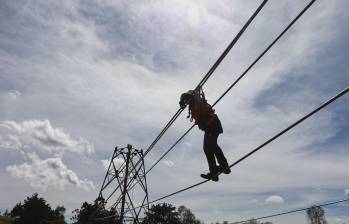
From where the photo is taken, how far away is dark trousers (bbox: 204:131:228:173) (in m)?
6.84

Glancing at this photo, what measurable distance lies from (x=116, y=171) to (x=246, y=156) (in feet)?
53.1

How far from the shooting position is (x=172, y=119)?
28.0ft

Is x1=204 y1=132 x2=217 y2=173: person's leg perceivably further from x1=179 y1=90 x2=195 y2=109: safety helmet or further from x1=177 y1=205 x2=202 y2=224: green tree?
x1=177 y1=205 x2=202 y2=224: green tree

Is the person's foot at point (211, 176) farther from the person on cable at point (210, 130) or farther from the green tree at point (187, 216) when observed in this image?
the green tree at point (187, 216)

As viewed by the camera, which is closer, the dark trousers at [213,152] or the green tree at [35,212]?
the dark trousers at [213,152]

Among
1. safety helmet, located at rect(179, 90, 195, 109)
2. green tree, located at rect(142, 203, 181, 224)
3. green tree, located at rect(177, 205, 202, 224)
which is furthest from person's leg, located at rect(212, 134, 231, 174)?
green tree, located at rect(177, 205, 202, 224)

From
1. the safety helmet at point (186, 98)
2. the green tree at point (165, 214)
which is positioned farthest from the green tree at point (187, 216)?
the safety helmet at point (186, 98)

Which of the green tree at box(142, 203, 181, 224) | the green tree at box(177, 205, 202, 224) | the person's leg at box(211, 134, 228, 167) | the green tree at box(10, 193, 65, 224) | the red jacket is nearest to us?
the person's leg at box(211, 134, 228, 167)

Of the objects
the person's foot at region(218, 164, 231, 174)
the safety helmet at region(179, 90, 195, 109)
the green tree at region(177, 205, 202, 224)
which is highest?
the green tree at region(177, 205, 202, 224)

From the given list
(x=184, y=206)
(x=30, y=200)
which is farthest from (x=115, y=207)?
(x=184, y=206)

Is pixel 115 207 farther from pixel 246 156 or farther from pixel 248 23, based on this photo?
pixel 248 23

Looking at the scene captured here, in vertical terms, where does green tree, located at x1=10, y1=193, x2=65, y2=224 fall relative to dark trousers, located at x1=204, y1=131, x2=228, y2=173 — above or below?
above

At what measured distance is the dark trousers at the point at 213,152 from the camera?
6.84 metres

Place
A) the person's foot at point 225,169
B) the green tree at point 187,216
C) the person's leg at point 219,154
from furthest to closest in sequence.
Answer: the green tree at point 187,216
the person's leg at point 219,154
the person's foot at point 225,169
